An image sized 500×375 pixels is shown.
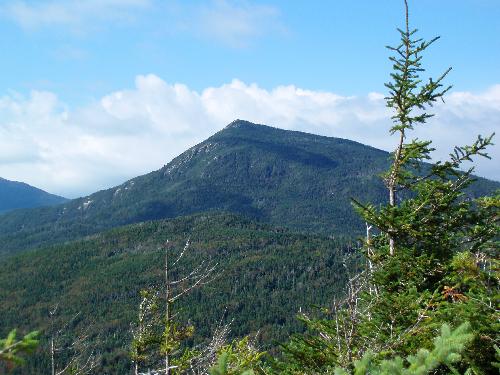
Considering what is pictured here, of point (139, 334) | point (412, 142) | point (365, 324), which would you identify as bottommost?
point (139, 334)

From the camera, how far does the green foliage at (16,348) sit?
4.62 m

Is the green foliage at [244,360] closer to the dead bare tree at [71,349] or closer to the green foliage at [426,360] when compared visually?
the dead bare tree at [71,349]

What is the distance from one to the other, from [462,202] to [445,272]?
2.34 metres

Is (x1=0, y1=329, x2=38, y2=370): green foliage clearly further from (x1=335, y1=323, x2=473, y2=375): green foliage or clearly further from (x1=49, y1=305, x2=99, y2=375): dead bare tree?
(x1=49, y1=305, x2=99, y2=375): dead bare tree

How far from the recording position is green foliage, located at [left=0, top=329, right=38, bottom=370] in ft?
15.2

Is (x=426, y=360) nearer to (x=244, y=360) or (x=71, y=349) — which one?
(x=244, y=360)

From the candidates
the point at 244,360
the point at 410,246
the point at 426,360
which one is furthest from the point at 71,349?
the point at 426,360

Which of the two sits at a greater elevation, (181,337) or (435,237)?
(435,237)

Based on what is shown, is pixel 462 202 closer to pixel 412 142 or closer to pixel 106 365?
pixel 412 142

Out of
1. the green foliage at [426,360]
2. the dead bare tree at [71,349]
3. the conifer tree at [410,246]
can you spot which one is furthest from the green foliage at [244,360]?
the green foliage at [426,360]

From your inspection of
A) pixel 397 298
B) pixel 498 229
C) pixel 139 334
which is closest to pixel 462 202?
pixel 498 229

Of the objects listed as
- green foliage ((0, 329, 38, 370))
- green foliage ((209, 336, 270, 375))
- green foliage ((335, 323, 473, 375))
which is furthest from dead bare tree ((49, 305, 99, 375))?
green foliage ((335, 323, 473, 375))

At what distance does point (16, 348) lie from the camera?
15.6 ft

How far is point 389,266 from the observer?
12.5 m
